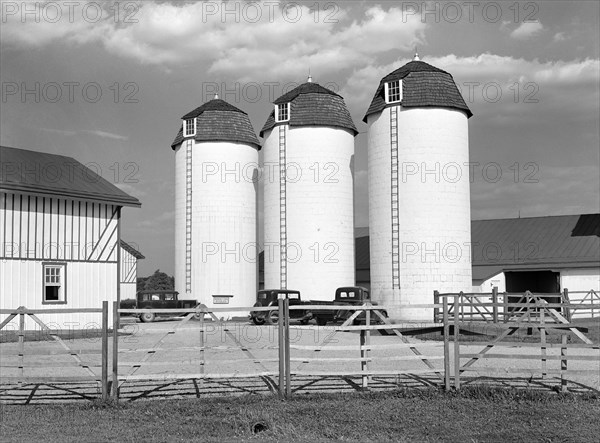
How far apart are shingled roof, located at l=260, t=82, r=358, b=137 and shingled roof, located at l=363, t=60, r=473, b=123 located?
355 centimetres

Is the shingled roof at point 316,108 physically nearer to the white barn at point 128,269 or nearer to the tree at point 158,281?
the white barn at point 128,269

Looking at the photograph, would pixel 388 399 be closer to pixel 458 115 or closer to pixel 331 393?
pixel 331 393

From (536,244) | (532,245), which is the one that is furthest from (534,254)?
(536,244)

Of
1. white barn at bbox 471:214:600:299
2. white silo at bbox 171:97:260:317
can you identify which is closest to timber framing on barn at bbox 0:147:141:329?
white silo at bbox 171:97:260:317

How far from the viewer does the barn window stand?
28.6m

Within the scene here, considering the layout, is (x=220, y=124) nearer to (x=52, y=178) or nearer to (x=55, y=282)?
(x=52, y=178)

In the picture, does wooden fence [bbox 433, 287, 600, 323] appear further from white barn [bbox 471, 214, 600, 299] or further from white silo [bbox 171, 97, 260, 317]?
white silo [bbox 171, 97, 260, 317]

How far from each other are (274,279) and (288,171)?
21.2ft

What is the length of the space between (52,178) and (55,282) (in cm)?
428

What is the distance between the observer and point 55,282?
28922 millimetres

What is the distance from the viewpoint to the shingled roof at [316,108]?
43.8 meters

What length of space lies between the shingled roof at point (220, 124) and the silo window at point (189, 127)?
0.20 m

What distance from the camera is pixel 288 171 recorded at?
1724 inches

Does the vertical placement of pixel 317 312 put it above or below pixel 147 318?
above
